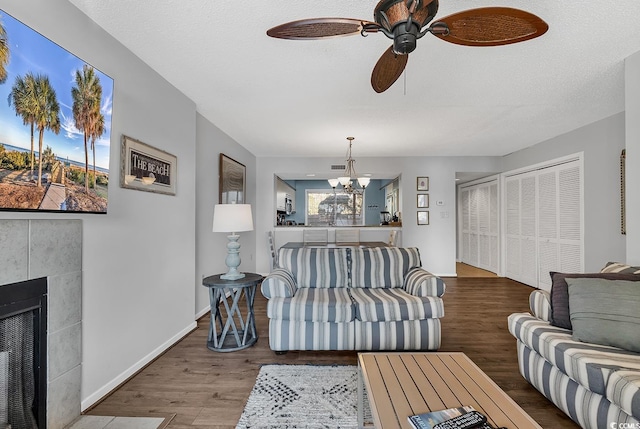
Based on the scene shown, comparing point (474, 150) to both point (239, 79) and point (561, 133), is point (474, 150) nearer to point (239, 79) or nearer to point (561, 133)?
point (561, 133)

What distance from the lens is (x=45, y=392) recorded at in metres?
1.57

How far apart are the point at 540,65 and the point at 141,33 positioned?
9.77 feet

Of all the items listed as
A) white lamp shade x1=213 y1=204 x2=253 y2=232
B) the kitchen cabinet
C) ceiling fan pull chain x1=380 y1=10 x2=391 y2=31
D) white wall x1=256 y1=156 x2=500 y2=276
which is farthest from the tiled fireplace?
the kitchen cabinet

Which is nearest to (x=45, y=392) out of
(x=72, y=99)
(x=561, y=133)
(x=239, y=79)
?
(x=72, y=99)

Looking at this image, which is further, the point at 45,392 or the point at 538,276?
the point at 538,276

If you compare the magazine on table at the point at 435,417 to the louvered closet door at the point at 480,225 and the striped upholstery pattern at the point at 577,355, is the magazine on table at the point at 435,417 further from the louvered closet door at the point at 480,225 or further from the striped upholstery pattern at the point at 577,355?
the louvered closet door at the point at 480,225

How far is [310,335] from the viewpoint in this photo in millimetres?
2564

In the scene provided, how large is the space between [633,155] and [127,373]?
4142mm

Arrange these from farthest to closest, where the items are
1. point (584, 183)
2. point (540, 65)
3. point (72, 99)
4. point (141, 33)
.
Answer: point (584, 183)
point (540, 65)
point (141, 33)
point (72, 99)

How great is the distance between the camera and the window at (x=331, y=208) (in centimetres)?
968

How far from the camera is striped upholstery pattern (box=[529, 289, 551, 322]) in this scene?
2.13 metres

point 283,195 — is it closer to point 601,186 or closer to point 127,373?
point 127,373

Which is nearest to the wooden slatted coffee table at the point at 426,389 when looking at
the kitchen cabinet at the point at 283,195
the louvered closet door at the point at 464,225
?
the kitchen cabinet at the point at 283,195

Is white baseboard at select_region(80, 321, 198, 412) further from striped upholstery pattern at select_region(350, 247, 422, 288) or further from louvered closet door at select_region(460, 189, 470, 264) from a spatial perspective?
louvered closet door at select_region(460, 189, 470, 264)
